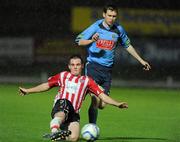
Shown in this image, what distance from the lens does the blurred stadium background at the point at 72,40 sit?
1171 inches

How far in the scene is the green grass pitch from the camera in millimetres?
12133

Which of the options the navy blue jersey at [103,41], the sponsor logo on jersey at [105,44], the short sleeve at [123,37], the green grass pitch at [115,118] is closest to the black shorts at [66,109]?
the green grass pitch at [115,118]

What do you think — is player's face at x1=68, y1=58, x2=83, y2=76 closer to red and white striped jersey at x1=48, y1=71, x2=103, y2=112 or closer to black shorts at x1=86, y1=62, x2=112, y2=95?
red and white striped jersey at x1=48, y1=71, x2=103, y2=112

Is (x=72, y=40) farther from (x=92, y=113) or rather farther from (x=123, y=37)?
(x=92, y=113)

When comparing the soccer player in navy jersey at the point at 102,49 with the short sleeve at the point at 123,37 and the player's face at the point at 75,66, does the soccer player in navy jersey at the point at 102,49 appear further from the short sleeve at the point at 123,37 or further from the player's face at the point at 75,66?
the player's face at the point at 75,66

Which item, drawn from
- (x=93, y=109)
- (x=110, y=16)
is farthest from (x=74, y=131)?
(x=110, y=16)

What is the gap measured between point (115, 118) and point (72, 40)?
1527 centimetres

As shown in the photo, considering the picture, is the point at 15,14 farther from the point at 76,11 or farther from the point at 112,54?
the point at 112,54

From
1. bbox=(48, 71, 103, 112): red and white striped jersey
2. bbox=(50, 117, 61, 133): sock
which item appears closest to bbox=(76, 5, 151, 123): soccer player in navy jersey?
bbox=(48, 71, 103, 112): red and white striped jersey

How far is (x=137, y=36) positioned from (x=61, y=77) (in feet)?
70.0

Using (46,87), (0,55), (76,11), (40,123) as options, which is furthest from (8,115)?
(76,11)

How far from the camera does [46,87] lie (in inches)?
416

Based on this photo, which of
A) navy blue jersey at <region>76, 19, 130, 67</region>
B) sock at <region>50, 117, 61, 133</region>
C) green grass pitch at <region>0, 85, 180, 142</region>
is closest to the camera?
sock at <region>50, 117, 61, 133</region>

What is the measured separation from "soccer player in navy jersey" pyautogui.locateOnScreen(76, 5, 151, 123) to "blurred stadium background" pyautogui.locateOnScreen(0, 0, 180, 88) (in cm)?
1590
